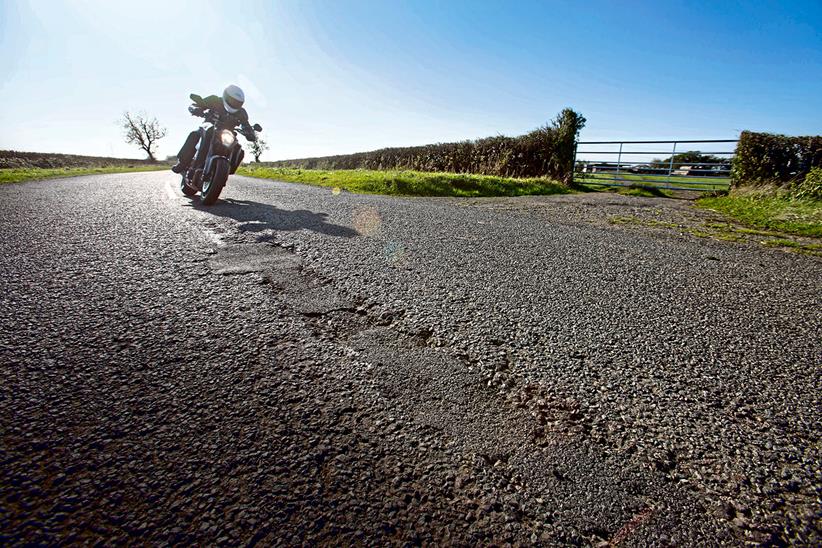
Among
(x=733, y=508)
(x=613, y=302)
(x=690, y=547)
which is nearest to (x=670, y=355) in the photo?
(x=613, y=302)

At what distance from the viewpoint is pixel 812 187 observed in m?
8.12

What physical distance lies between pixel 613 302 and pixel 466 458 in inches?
69.0

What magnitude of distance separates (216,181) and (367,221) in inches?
107

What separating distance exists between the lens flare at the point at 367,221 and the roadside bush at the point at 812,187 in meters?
9.32

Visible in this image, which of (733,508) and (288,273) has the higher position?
(288,273)

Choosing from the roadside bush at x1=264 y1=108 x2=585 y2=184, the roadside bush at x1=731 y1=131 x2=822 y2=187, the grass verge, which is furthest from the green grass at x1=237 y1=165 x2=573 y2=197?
the roadside bush at x1=731 y1=131 x2=822 y2=187

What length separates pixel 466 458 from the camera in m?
1.14

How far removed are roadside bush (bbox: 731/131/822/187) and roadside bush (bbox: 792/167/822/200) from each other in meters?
1.16

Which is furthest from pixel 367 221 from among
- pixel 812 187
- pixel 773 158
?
pixel 773 158

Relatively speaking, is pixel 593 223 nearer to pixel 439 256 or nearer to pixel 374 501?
pixel 439 256

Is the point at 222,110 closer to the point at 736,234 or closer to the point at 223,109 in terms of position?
the point at 223,109

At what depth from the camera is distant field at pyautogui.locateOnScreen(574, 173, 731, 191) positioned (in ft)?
46.2

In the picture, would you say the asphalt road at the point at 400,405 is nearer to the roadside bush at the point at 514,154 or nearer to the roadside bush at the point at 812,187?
the roadside bush at the point at 812,187

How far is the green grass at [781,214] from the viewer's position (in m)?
5.35
